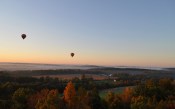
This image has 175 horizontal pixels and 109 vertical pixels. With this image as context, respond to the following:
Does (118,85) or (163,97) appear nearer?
(163,97)

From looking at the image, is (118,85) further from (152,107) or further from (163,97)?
(152,107)

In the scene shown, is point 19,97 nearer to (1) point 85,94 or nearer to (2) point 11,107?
(2) point 11,107

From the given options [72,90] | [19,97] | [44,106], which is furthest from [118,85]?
[44,106]

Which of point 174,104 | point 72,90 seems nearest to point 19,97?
point 72,90

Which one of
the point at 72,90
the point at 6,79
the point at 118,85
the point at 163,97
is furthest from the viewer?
the point at 118,85

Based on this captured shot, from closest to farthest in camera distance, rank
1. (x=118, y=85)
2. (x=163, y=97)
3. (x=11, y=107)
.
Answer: (x=11, y=107), (x=163, y=97), (x=118, y=85)

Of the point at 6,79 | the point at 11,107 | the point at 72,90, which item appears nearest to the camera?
the point at 11,107

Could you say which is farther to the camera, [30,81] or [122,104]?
[30,81]

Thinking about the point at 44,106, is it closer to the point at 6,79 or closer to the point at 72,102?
the point at 72,102

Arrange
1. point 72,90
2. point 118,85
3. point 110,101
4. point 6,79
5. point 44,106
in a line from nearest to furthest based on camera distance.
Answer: point 44,106, point 110,101, point 72,90, point 6,79, point 118,85
